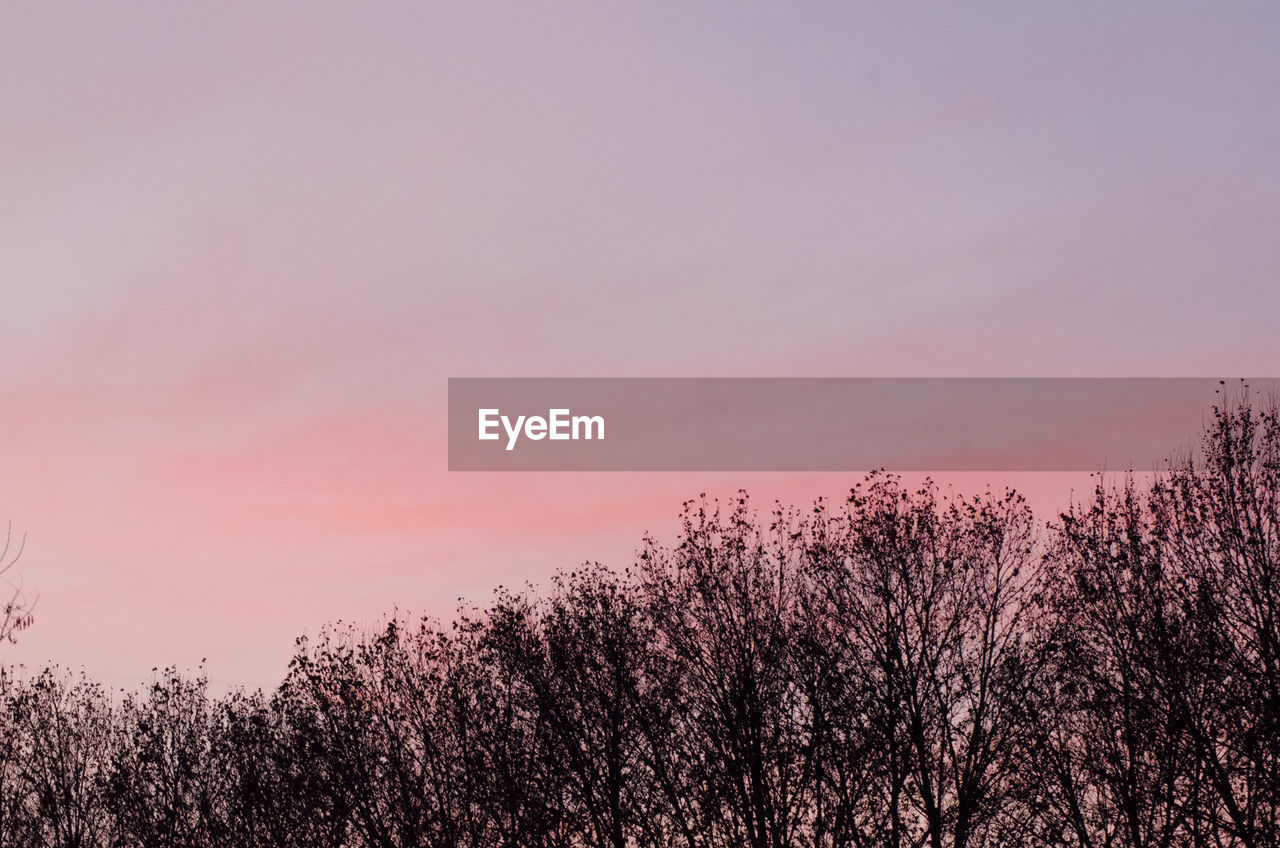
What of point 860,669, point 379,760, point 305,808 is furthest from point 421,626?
point 860,669

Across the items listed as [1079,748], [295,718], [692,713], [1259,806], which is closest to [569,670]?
[692,713]

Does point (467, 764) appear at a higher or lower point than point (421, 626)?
lower

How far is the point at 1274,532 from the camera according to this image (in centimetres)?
2941

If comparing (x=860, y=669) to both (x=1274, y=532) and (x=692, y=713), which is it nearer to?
(x=692, y=713)

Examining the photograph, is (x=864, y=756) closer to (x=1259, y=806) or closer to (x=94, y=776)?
(x=1259, y=806)

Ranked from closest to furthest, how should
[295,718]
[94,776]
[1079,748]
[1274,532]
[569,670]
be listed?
[1274,532], [1079,748], [569,670], [295,718], [94,776]

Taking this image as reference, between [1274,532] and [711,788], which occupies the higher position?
[1274,532]

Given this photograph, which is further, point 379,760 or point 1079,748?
point 379,760

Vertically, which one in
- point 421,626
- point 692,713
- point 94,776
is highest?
point 421,626

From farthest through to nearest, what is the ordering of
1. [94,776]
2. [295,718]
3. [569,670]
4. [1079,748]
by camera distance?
[94,776] → [295,718] → [569,670] → [1079,748]

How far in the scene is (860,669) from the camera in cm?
3697

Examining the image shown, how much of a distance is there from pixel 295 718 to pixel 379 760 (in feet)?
11.4

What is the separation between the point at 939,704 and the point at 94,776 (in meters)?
32.8

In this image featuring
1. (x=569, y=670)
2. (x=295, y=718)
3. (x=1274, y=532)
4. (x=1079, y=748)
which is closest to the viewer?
(x=1274, y=532)
